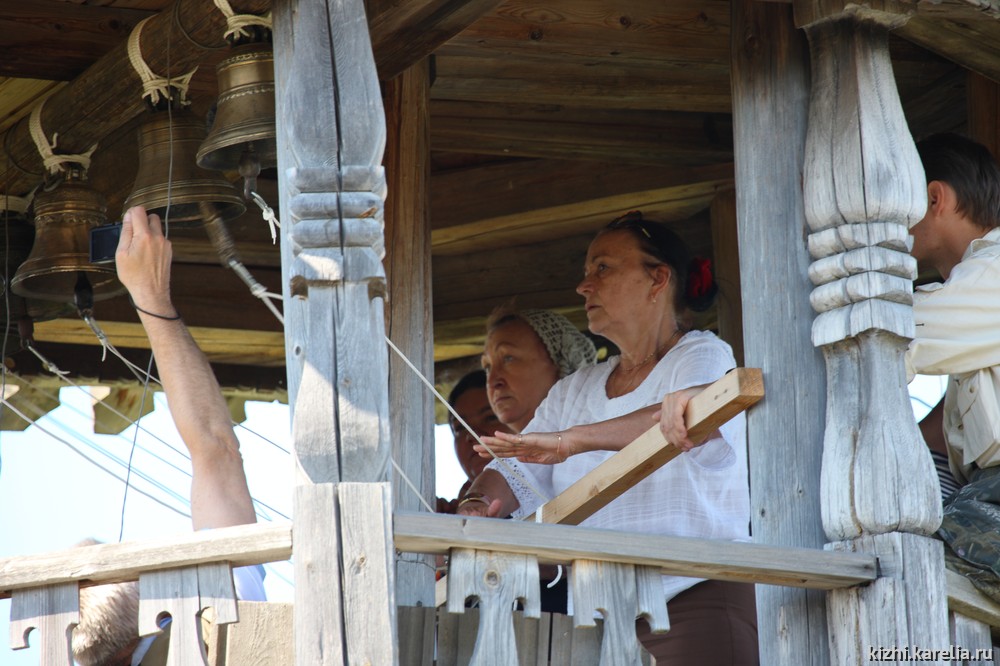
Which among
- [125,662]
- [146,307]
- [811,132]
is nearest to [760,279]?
[811,132]

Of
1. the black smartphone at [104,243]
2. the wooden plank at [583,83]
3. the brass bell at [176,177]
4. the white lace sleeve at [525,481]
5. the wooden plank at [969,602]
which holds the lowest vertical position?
the wooden plank at [969,602]

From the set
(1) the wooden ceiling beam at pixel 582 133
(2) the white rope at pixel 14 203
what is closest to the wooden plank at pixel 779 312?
(1) the wooden ceiling beam at pixel 582 133

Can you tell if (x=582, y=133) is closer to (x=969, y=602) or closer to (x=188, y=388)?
(x=188, y=388)

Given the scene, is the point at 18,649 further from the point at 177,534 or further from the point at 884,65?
the point at 884,65

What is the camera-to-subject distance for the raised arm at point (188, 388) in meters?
3.40

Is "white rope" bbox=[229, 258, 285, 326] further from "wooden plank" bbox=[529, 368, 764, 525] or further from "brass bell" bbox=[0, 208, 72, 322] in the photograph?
"brass bell" bbox=[0, 208, 72, 322]

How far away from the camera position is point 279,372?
651 cm

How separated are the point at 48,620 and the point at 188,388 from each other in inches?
28.3

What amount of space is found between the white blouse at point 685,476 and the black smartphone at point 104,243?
1.23m

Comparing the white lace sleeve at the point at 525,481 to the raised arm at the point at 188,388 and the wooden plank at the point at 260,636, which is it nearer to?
the raised arm at the point at 188,388

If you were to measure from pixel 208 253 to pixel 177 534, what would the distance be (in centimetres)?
305

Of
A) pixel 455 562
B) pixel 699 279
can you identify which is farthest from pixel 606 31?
pixel 455 562

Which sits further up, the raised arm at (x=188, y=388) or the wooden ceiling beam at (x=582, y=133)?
the wooden ceiling beam at (x=582, y=133)

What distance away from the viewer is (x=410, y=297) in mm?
4117
